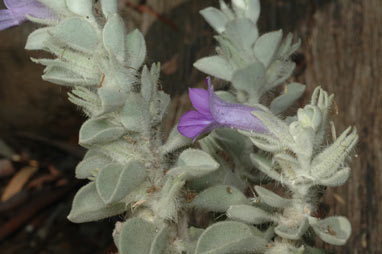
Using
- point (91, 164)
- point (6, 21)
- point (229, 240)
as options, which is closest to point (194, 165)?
point (229, 240)

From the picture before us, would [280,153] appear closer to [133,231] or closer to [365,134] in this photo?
[133,231]

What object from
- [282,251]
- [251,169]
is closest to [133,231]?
[282,251]

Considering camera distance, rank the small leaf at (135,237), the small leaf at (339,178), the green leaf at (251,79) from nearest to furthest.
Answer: the small leaf at (339,178)
the small leaf at (135,237)
the green leaf at (251,79)

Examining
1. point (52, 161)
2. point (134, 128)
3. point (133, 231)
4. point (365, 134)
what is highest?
point (134, 128)

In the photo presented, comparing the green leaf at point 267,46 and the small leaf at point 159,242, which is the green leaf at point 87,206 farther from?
the green leaf at point 267,46

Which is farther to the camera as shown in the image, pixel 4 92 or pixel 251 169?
pixel 4 92

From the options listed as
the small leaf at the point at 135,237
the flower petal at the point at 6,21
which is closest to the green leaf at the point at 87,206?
the small leaf at the point at 135,237

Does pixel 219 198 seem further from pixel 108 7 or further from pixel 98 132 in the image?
pixel 108 7

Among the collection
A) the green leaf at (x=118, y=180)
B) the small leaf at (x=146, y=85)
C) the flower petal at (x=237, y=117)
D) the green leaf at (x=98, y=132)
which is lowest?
the green leaf at (x=118, y=180)
